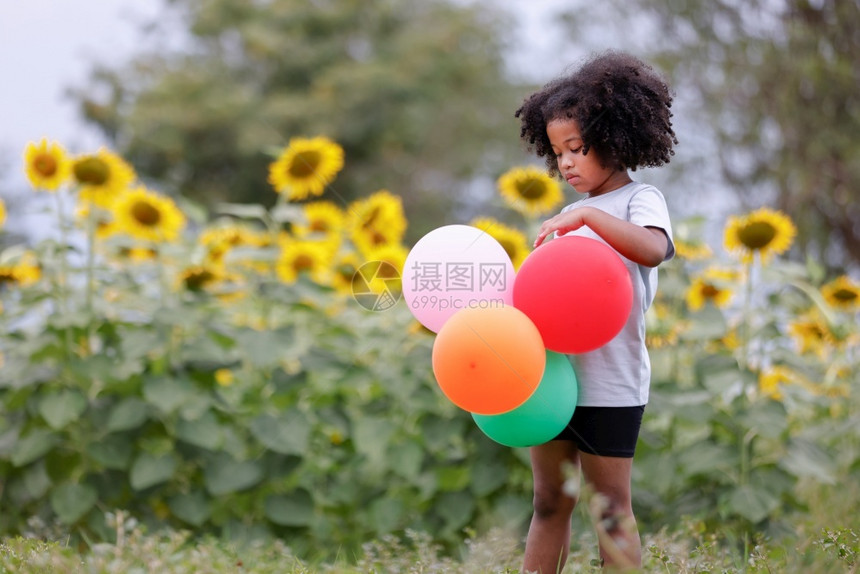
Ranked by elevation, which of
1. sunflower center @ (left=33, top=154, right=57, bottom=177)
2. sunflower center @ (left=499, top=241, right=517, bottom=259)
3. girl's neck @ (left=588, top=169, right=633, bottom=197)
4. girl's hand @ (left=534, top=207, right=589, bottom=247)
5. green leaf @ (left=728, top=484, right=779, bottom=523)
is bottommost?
green leaf @ (left=728, top=484, right=779, bottom=523)

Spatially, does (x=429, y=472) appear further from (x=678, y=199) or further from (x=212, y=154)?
(x=212, y=154)

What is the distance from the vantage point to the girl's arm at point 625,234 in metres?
1.80

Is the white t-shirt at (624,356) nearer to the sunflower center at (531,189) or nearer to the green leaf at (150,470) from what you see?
the sunflower center at (531,189)

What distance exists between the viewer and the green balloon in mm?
1823

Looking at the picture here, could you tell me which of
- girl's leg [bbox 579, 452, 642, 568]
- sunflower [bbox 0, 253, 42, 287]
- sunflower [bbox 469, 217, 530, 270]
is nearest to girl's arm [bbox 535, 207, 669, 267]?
girl's leg [bbox 579, 452, 642, 568]

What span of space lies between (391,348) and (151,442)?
87cm

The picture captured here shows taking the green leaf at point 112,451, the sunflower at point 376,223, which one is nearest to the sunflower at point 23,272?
the green leaf at point 112,451

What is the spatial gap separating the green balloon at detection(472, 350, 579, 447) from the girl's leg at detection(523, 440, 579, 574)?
5.9 inches

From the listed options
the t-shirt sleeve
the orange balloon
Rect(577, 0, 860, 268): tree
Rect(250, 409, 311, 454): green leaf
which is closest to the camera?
the orange balloon

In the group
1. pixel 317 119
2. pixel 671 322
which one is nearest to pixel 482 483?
pixel 671 322

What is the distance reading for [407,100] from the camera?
16.5 m

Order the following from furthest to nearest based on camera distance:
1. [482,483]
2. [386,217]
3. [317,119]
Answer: [317,119], [386,217], [482,483]

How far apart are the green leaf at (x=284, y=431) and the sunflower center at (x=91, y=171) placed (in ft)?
3.35

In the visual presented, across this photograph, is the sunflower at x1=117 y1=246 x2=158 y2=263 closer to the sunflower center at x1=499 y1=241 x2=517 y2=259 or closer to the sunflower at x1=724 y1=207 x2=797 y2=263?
the sunflower center at x1=499 y1=241 x2=517 y2=259
